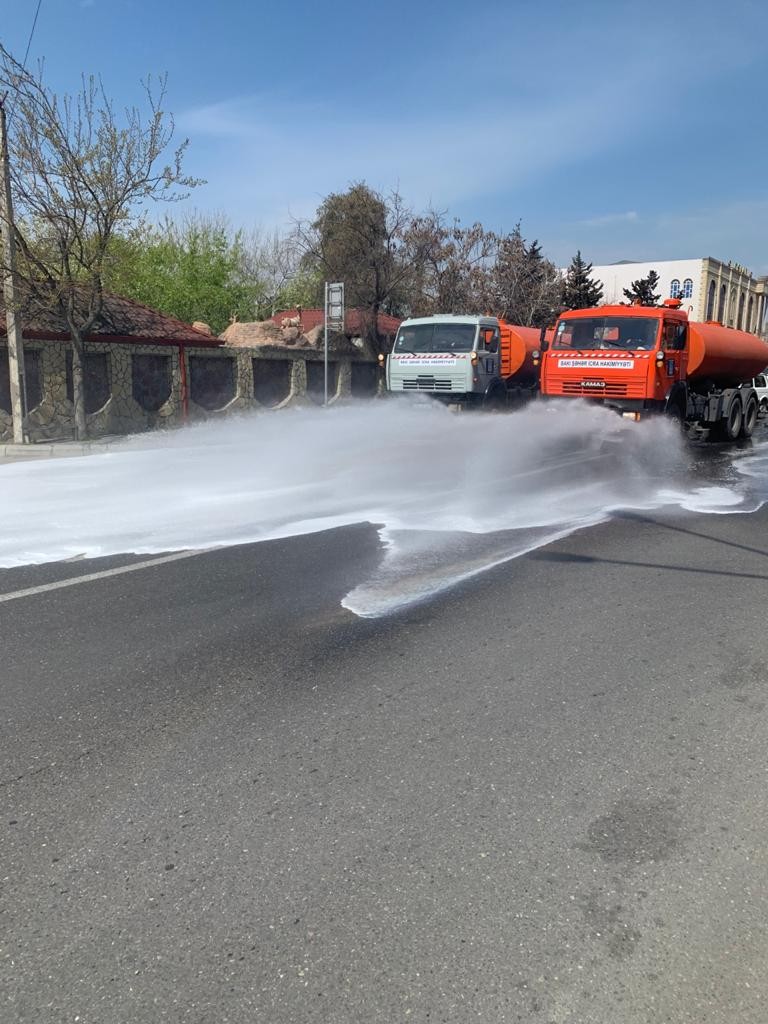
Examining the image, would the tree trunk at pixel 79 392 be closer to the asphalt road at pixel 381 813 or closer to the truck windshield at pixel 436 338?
the truck windshield at pixel 436 338

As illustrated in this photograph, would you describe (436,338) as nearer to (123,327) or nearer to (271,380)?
(271,380)

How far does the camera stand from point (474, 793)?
3303mm

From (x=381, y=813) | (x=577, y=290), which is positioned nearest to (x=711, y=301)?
(x=577, y=290)

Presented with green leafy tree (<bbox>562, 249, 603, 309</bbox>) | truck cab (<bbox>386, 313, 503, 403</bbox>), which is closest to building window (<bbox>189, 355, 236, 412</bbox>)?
truck cab (<bbox>386, 313, 503, 403</bbox>)

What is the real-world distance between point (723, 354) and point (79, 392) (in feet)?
44.0

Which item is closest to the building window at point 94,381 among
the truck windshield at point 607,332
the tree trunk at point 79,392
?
the tree trunk at point 79,392

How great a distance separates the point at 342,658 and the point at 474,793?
5.19 ft

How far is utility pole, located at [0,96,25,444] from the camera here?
15000 mm

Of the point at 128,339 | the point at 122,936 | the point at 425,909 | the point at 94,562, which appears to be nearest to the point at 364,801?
the point at 425,909

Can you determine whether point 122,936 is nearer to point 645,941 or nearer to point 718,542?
point 645,941

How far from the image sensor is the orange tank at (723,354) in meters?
15.5

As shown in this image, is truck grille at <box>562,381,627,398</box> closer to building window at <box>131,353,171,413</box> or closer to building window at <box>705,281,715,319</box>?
building window at <box>131,353,171,413</box>

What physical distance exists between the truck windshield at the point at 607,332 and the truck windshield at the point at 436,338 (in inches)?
112

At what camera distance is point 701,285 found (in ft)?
240
